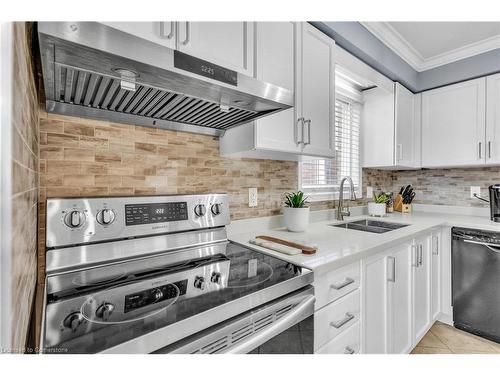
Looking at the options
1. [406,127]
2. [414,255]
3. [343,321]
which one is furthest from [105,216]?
[406,127]

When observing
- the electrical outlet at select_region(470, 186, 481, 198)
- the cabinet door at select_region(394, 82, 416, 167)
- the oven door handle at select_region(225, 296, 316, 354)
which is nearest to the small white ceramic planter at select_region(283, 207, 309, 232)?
the oven door handle at select_region(225, 296, 316, 354)

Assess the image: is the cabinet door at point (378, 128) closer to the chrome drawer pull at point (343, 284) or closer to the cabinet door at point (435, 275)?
the cabinet door at point (435, 275)

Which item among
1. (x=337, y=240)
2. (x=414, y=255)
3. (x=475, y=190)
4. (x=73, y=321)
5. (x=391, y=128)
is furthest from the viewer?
(x=475, y=190)

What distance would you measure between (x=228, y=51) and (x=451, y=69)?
2.46 m

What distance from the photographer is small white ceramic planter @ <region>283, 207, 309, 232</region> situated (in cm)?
162

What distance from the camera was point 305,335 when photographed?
94 cm

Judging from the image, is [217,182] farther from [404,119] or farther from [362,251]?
[404,119]

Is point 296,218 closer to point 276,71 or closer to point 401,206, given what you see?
point 276,71

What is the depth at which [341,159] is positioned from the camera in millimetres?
2479

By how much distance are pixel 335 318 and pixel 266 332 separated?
48cm

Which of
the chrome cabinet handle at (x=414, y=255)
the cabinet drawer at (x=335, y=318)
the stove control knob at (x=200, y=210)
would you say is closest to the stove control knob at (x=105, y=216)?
the stove control knob at (x=200, y=210)

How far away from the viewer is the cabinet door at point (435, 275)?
79.7 inches
